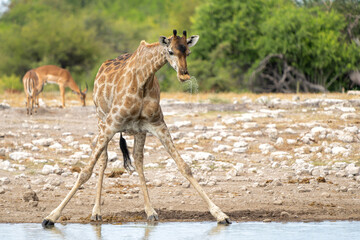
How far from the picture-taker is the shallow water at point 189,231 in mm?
6410

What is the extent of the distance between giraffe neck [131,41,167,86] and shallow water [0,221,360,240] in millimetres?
1561

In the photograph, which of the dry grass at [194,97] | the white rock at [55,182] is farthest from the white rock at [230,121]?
the white rock at [55,182]

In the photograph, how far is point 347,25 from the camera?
23266mm

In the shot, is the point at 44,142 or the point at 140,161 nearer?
the point at 140,161

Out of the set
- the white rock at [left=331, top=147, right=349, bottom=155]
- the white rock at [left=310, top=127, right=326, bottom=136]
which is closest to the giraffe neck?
the white rock at [left=331, top=147, right=349, bottom=155]

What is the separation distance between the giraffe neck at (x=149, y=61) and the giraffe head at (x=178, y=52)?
0.22 meters

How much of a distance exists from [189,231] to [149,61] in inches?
72.6

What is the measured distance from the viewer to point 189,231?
663cm

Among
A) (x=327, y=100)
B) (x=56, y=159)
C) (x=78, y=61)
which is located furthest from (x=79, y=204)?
(x=78, y=61)

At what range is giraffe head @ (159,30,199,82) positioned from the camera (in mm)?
6242

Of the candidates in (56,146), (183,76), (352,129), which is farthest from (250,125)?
(183,76)

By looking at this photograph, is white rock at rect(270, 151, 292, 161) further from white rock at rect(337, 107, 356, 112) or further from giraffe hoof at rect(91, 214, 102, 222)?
giraffe hoof at rect(91, 214, 102, 222)

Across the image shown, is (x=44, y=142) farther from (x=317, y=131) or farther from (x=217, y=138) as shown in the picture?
(x=317, y=131)

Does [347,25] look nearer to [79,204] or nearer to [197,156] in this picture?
[197,156]
